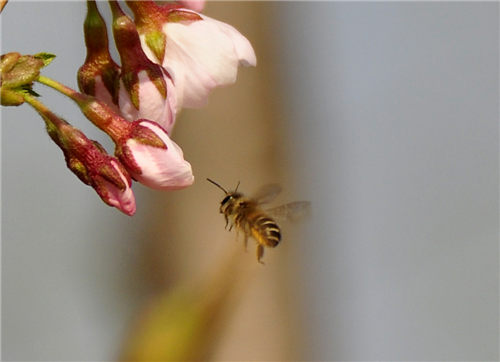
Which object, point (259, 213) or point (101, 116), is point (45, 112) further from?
point (259, 213)

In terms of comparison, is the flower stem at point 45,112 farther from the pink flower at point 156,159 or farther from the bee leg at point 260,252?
the bee leg at point 260,252

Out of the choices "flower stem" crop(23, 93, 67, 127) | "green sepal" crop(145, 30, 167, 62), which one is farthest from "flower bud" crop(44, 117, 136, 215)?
"green sepal" crop(145, 30, 167, 62)

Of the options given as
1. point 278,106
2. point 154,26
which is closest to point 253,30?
point 278,106

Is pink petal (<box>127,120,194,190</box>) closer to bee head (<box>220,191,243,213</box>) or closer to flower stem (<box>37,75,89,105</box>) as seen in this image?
flower stem (<box>37,75,89,105</box>)

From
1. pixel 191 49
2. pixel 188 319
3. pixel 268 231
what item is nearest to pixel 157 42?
pixel 191 49

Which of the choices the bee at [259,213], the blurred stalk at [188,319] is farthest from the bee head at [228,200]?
the blurred stalk at [188,319]

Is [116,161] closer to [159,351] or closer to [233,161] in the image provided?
[159,351]
